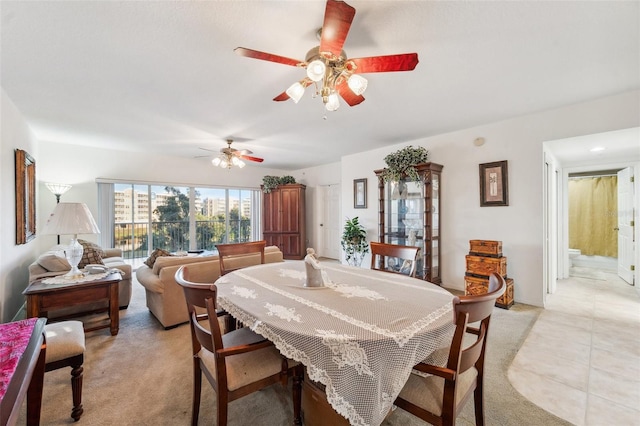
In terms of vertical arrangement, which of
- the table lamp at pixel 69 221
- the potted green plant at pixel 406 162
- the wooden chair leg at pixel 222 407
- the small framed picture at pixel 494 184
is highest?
the potted green plant at pixel 406 162

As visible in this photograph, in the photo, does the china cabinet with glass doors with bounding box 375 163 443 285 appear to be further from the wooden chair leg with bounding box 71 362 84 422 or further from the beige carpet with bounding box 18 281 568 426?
the wooden chair leg with bounding box 71 362 84 422

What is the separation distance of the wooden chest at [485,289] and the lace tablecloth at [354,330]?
2017 millimetres

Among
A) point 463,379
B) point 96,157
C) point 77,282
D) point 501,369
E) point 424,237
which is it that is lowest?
point 501,369

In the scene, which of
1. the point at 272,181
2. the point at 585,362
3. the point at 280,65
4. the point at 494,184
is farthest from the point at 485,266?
the point at 272,181

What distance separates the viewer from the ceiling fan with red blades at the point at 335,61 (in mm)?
1236

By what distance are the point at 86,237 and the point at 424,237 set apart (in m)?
5.78

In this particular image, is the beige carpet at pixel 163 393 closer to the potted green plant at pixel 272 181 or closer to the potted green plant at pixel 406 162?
the potted green plant at pixel 406 162

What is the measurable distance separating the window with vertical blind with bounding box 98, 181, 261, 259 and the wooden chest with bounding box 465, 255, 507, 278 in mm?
5114

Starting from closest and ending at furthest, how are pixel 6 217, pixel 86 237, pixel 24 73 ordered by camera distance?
pixel 24 73 → pixel 6 217 → pixel 86 237

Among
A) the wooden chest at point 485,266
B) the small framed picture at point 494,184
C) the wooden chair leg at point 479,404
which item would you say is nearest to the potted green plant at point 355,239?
the wooden chest at point 485,266

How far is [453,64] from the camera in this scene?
→ 2104mm

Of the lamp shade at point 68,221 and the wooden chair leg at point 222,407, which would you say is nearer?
the wooden chair leg at point 222,407

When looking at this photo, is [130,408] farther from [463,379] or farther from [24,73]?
[24,73]

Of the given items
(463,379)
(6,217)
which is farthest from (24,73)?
(463,379)
